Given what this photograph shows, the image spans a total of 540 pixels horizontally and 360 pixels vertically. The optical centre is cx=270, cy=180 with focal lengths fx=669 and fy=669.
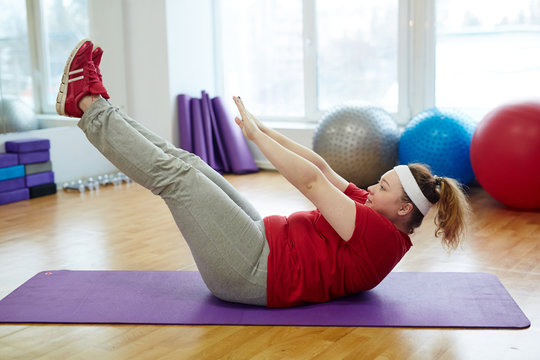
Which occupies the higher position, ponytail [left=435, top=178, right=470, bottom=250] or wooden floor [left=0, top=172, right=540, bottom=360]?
ponytail [left=435, top=178, right=470, bottom=250]

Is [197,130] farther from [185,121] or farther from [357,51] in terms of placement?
[357,51]

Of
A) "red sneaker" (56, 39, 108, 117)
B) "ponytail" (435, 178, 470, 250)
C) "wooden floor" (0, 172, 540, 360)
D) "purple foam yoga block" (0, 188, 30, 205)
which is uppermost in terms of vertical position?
"red sneaker" (56, 39, 108, 117)

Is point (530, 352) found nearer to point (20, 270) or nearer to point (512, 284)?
point (512, 284)

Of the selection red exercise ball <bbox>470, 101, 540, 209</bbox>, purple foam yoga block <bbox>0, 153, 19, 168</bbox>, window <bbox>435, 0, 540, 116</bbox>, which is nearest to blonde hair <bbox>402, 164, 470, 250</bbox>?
red exercise ball <bbox>470, 101, 540, 209</bbox>

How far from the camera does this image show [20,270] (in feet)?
10.0

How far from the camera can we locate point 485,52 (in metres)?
4.85

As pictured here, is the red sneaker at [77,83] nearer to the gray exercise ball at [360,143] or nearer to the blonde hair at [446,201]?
the blonde hair at [446,201]

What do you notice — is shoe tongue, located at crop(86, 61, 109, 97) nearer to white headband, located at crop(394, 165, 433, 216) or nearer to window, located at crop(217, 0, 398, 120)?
white headband, located at crop(394, 165, 433, 216)

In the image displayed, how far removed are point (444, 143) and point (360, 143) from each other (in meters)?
0.55

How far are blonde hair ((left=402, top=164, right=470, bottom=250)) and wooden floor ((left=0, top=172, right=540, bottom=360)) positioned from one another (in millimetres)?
341

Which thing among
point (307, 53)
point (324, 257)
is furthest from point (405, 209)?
point (307, 53)

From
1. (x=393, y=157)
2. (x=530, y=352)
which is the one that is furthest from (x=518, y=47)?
(x=530, y=352)

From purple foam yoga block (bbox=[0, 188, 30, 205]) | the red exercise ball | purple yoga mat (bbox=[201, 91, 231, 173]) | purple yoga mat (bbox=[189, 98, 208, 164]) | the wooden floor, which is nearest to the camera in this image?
the wooden floor

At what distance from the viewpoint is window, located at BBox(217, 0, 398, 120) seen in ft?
17.5
